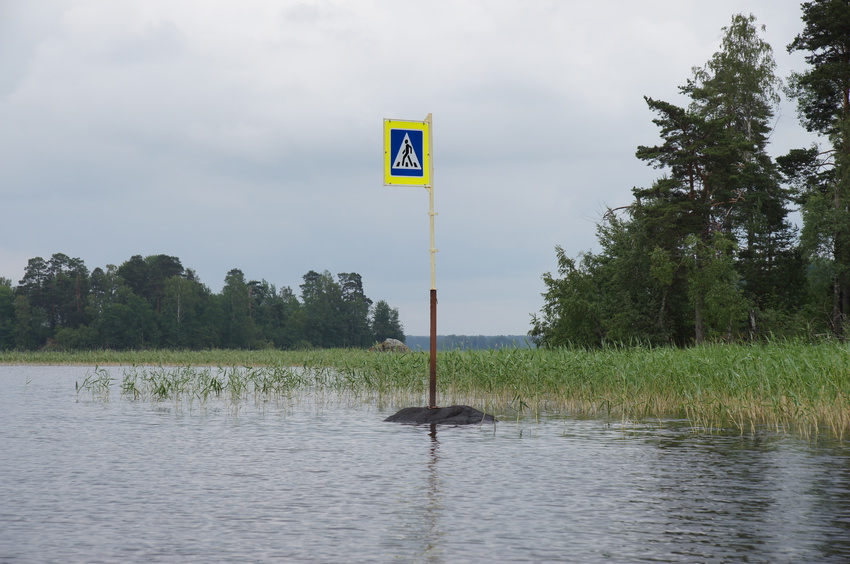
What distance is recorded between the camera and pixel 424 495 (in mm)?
11352

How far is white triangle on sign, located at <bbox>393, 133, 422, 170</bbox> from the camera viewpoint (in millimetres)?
19766

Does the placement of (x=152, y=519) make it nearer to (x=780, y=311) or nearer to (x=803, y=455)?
(x=803, y=455)

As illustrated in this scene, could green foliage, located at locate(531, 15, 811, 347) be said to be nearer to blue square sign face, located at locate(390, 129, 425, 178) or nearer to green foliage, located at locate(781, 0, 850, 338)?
green foliage, located at locate(781, 0, 850, 338)

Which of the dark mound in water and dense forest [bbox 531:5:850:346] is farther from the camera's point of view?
dense forest [bbox 531:5:850:346]

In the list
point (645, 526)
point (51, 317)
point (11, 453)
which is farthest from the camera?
point (51, 317)

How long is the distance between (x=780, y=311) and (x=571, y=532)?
4545 centimetres

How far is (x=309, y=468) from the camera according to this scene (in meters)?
14.0

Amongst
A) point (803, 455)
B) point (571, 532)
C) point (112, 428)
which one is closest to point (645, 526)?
point (571, 532)

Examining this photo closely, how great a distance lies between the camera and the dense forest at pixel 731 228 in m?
46.2

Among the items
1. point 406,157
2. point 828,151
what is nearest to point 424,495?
point 406,157

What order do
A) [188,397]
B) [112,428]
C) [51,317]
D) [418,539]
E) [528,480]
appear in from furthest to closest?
[51,317] < [188,397] < [112,428] < [528,480] < [418,539]

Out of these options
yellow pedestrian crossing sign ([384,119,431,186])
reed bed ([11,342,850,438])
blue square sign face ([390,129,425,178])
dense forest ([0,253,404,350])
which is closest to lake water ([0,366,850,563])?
reed bed ([11,342,850,438])

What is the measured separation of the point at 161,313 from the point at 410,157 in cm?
10973

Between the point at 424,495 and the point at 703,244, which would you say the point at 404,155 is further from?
the point at 703,244
